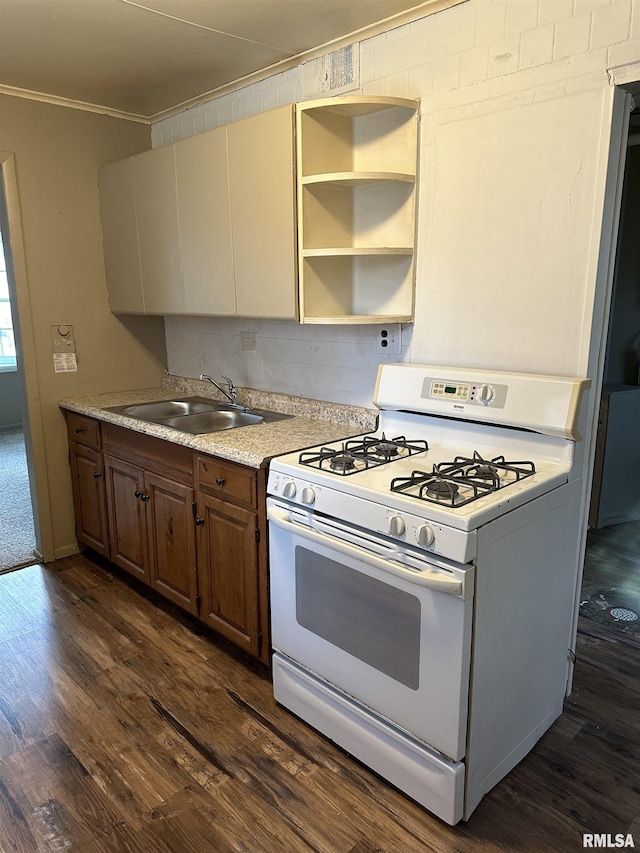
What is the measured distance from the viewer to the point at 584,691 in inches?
91.4

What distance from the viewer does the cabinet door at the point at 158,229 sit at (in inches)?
118

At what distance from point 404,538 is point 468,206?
1.26 m

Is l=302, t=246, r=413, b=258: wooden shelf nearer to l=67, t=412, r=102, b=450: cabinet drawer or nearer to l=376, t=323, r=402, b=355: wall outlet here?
l=376, t=323, r=402, b=355: wall outlet

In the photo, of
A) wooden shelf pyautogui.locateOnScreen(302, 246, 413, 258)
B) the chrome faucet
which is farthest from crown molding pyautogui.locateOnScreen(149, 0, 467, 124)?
the chrome faucet

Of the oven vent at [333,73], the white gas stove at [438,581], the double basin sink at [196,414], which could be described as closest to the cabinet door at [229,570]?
the white gas stove at [438,581]

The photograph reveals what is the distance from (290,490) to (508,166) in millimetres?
1313

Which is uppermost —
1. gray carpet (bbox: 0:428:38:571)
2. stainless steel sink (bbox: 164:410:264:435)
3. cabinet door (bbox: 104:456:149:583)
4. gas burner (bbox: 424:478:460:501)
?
gas burner (bbox: 424:478:460:501)

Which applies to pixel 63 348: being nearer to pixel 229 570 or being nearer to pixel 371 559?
pixel 229 570

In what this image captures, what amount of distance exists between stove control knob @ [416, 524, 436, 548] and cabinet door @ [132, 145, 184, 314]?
1.97 m

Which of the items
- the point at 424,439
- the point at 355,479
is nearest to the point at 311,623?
the point at 355,479

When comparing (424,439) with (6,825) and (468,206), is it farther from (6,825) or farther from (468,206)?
(6,825)

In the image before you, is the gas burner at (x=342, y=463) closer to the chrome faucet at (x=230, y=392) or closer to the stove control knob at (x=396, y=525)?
the stove control knob at (x=396, y=525)

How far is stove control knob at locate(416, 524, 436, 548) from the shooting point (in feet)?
5.14

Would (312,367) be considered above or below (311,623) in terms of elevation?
above
